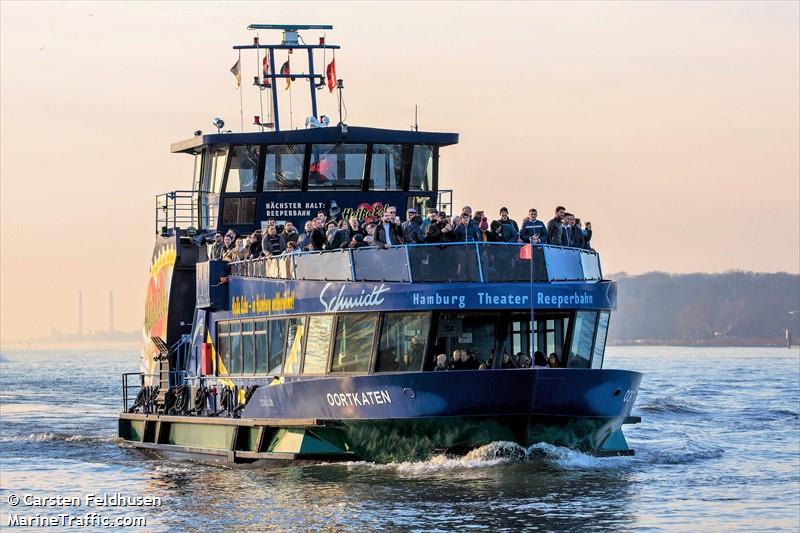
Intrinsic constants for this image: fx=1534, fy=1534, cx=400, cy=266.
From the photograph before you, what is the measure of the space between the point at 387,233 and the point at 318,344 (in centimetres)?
232

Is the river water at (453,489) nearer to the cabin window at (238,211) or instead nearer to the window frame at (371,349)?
the window frame at (371,349)

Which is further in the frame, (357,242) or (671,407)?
(671,407)

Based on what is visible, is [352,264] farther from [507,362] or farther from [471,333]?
[507,362]

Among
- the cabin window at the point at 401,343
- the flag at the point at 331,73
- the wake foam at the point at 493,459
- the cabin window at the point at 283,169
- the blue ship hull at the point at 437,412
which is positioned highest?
the flag at the point at 331,73

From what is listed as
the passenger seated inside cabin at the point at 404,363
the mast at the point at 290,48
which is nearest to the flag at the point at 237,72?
the mast at the point at 290,48

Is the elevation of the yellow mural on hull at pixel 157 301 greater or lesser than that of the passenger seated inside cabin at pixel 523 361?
greater

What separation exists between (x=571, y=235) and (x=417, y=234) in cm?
326

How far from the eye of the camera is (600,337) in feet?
85.7

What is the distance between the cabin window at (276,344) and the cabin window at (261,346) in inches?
8.9

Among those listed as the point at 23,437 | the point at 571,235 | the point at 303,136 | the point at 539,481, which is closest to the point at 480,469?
the point at 539,481

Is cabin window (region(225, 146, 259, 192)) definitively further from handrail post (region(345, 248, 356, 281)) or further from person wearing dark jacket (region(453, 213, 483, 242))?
person wearing dark jacket (region(453, 213, 483, 242))

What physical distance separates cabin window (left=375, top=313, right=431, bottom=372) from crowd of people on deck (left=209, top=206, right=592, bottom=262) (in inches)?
49.4

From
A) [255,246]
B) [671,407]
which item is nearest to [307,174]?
[255,246]

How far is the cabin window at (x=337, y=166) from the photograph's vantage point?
105 ft
